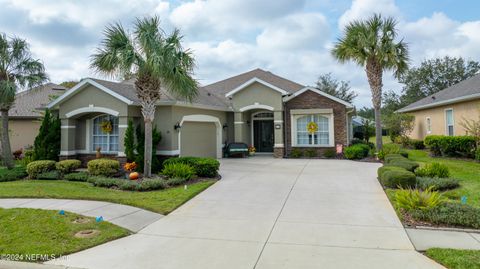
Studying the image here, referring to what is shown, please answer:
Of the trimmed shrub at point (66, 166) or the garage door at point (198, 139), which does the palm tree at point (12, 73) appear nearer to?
the trimmed shrub at point (66, 166)

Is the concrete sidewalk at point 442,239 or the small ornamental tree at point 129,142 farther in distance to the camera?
the small ornamental tree at point 129,142

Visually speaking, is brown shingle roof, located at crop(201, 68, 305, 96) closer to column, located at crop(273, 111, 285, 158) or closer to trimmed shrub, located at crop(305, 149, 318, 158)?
column, located at crop(273, 111, 285, 158)

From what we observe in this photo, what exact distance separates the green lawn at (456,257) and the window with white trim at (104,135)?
45.1 feet

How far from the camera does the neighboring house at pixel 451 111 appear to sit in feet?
52.6

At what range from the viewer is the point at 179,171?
1088 centimetres

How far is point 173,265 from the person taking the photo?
4.42 m

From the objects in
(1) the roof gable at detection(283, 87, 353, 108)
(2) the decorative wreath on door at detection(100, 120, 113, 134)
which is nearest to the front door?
(1) the roof gable at detection(283, 87, 353, 108)

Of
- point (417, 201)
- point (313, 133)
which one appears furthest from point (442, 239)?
point (313, 133)

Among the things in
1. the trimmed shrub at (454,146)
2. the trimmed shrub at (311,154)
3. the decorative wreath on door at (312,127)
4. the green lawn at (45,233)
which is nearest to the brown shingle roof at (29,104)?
the green lawn at (45,233)

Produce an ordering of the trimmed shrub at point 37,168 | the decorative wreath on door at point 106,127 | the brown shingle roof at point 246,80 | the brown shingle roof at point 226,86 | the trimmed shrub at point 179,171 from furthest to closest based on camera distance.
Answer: the brown shingle roof at point 246,80
the brown shingle roof at point 226,86
the decorative wreath on door at point 106,127
the trimmed shrub at point 37,168
the trimmed shrub at point 179,171

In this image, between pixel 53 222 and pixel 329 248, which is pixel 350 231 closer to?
pixel 329 248

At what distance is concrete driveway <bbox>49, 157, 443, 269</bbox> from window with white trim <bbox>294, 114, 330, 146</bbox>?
30.8 ft

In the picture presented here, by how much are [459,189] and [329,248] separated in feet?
21.1

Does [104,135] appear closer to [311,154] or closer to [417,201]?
[311,154]
